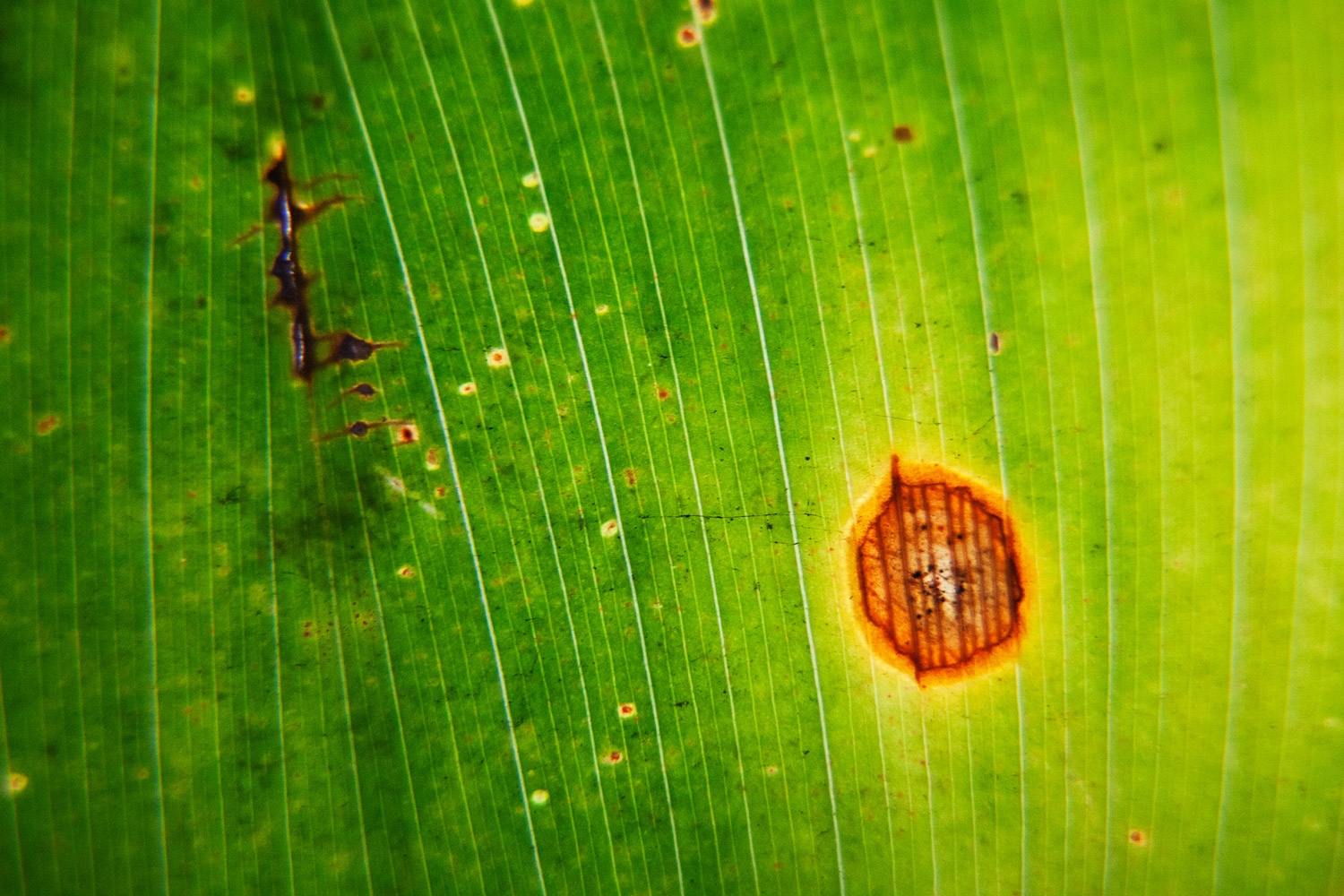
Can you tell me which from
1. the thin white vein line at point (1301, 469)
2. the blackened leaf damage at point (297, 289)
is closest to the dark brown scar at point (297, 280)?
the blackened leaf damage at point (297, 289)

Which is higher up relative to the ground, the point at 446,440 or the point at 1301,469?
the point at 446,440

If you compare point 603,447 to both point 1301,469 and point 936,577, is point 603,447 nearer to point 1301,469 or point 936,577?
point 936,577

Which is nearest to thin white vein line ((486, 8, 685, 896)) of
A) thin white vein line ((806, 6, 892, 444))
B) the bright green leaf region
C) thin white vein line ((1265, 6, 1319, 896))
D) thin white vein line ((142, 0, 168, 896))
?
the bright green leaf region

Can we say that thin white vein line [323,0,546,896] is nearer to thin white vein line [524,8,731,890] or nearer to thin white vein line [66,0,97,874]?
thin white vein line [524,8,731,890]

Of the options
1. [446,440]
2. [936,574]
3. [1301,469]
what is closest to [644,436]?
[446,440]

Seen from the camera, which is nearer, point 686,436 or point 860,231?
point 860,231

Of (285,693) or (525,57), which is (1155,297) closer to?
(525,57)

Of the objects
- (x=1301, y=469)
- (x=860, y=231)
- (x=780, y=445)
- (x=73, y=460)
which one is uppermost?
(x=860, y=231)
